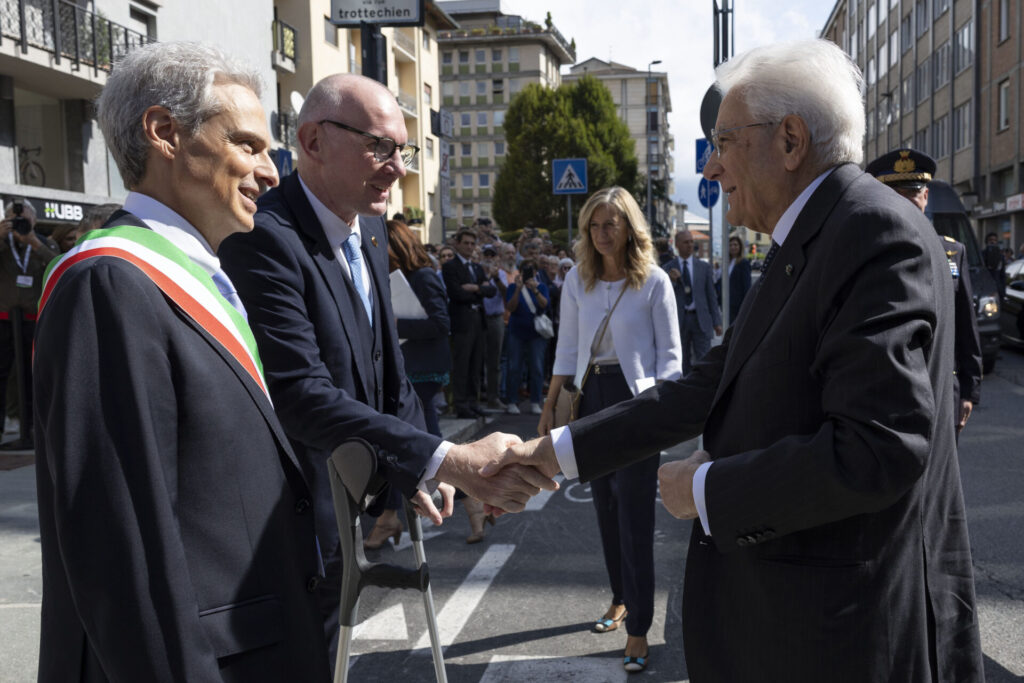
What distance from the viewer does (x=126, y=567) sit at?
5.06ft

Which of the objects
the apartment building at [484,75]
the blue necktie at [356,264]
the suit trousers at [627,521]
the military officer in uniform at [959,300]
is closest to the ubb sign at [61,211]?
the suit trousers at [627,521]

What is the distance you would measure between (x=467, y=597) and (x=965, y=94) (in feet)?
145

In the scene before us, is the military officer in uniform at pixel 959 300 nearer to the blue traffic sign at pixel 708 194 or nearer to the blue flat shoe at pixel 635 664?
the blue flat shoe at pixel 635 664

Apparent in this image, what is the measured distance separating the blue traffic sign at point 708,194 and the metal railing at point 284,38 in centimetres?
1538

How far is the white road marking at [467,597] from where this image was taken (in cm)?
434

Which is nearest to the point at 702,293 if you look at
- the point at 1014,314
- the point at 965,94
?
the point at 1014,314

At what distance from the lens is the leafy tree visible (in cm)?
5953

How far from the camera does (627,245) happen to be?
4629 millimetres

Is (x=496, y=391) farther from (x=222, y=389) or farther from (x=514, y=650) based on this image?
(x=222, y=389)

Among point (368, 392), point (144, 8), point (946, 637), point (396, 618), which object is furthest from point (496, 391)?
point (144, 8)

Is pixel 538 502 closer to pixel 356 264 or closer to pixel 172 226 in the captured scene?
pixel 356 264

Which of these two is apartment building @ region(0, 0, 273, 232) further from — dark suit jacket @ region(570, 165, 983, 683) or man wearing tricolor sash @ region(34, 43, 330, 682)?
dark suit jacket @ region(570, 165, 983, 683)

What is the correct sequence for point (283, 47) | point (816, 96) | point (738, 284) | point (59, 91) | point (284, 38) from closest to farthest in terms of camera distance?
point (816, 96) → point (738, 284) → point (59, 91) → point (283, 47) → point (284, 38)

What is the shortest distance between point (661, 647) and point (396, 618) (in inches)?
51.4
